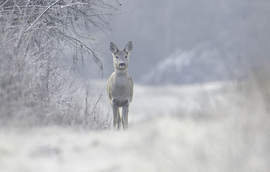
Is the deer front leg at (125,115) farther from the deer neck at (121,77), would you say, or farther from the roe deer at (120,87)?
the deer neck at (121,77)

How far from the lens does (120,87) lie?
22.7 feet

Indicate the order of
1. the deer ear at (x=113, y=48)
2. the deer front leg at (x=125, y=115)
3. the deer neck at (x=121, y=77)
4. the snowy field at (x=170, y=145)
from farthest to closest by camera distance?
the deer ear at (x=113, y=48) < the deer neck at (x=121, y=77) < the deer front leg at (x=125, y=115) < the snowy field at (x=170, y=145)

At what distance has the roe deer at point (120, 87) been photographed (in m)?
6.88

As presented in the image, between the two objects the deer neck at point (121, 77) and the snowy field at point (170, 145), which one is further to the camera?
the deer neck at point (121, 77)

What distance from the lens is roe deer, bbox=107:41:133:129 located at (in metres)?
6.88

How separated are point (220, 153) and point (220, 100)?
119 centimetres

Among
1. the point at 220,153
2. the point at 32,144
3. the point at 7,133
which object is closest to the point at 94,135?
the point at 32,144

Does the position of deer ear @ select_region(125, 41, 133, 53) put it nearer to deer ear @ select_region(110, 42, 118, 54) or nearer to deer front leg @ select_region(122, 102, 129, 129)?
deer ear @ select_region(110, 42, 118, 54)

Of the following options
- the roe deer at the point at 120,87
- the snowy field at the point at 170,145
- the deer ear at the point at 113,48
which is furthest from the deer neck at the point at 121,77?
the snowy field at the point at 170,145

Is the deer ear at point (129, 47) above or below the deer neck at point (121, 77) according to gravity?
above

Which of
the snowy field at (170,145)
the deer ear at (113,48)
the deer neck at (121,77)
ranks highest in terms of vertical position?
the deer ear at (113,48)

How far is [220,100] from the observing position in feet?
11.1

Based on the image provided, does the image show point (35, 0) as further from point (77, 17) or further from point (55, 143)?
point (55, 143)

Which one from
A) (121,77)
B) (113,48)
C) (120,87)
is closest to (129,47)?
(113,48)
